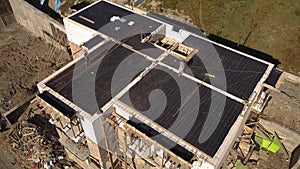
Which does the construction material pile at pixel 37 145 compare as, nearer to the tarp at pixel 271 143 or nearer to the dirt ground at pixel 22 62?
the dirt ground at pixel 22 62

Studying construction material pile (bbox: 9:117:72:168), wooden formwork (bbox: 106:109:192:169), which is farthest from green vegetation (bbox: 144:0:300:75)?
construction material pile (bbox: 9:117:72:168)

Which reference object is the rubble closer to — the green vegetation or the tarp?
the tarp

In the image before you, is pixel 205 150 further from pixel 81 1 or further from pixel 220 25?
pixel 81 1

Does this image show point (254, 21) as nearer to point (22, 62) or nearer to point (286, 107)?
point (286, 107)

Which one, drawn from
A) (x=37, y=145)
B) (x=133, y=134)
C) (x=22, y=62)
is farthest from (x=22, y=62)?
(x=133, y=134)

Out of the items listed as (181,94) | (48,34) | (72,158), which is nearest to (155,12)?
(48,34)

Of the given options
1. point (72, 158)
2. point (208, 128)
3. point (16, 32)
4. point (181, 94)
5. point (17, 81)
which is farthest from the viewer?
point (16, 32)
